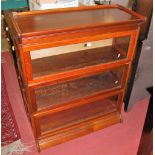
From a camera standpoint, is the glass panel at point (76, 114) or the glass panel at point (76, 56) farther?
the glass panel at point (76, 114)

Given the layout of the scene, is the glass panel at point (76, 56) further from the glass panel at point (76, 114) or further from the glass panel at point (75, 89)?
the glass panel at point (76, 114)

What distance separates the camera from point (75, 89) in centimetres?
155

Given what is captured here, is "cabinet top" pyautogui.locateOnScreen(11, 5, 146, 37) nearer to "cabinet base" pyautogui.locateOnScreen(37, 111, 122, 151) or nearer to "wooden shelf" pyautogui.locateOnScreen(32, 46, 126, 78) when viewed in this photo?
"wooden shelf" pyautogui.locateOnScreen(32, 46, 126, 78)

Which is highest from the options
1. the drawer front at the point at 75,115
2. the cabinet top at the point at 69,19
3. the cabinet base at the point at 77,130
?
the cabinet top at the point at 69,19

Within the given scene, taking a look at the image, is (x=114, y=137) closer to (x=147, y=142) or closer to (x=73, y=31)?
(x=147, y=142)

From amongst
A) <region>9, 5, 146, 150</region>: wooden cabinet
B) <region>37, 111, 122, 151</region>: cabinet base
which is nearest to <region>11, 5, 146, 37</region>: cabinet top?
<region>9, 5, 146, 150</region>: wooden cabinet

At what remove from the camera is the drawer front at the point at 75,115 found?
1.55 m

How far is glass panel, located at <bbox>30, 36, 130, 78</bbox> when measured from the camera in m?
1.37

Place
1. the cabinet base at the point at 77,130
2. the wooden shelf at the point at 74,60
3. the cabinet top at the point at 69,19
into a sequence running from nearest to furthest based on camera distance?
1. the cabinet top at the point at 69,19
2. the wooden shelf at the point at 74,60
3. the cabinet base at the point at 77,130

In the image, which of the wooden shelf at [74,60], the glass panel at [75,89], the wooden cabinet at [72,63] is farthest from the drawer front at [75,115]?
the wooden shelf at [74,60]

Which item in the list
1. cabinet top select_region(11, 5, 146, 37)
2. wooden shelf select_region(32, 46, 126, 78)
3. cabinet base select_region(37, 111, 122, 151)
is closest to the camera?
cabinet top select_region(11, 5, 146, 37)

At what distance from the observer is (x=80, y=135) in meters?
1.65

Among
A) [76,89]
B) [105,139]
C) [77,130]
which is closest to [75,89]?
[76,89]

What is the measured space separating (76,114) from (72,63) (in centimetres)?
48
